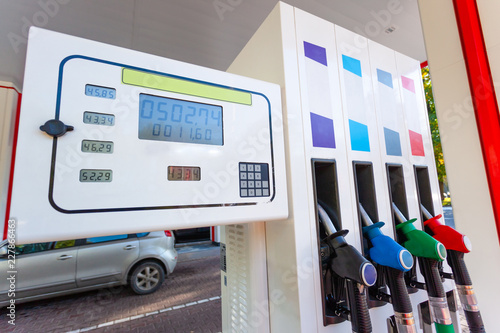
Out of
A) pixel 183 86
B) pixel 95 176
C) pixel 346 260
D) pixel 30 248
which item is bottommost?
pixel 30 248

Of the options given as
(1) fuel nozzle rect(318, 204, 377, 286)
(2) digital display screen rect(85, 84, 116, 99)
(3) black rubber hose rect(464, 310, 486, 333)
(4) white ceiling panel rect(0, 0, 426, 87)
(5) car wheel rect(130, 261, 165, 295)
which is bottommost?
(5) car wheel rect(130, 261, 165, 295)

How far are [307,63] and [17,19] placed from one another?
2678 millimetres

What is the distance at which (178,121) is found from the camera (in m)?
0.65

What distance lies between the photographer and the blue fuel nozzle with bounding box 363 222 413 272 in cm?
62

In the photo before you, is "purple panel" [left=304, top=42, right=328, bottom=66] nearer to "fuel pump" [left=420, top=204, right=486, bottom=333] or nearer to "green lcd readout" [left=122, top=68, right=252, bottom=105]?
"green lcd readout" [left=122, top=68, right=252, bottom=105]

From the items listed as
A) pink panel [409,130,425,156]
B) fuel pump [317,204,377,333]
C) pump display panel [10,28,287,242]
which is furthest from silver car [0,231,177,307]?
pink panel [409,130,425,156]

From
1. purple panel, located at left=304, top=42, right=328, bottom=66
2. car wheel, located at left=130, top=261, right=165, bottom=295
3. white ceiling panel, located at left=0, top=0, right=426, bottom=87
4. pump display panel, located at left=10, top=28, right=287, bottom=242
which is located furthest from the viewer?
car wheel, located at left=130, top=261, right=165, bottom=295

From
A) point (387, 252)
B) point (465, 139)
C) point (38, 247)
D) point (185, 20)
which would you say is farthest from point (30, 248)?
point (465, 139)

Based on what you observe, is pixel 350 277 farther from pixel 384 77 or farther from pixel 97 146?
pixel 384 77

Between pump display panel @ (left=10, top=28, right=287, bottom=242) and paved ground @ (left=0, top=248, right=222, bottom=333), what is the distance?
2.40 m

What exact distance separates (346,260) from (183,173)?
47cm

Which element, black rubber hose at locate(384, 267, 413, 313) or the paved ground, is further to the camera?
the paved ground

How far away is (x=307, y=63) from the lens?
32.5 inches

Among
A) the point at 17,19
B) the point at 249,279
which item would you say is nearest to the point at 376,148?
the point at 249,279
